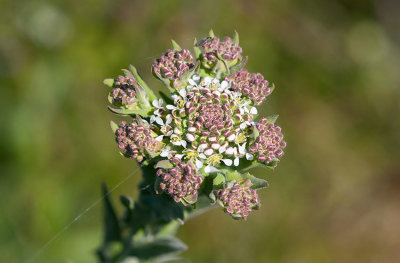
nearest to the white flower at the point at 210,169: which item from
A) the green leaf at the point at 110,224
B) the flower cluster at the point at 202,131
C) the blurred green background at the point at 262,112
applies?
the flower cluster at the point at 202,131

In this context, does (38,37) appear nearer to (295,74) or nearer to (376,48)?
(295,74)

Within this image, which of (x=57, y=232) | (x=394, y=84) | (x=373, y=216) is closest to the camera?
(x=57, y=232)

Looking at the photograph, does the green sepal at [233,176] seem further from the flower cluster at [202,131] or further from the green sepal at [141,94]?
the green sepal at [141,94]

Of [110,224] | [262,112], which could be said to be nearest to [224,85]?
[110,224]

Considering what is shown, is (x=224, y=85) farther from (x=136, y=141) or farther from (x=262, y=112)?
(x=262, y=112)

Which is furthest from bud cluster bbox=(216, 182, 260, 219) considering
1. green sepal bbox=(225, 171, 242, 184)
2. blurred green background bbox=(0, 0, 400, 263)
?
blurred green background bbox=(0, 0, 400, 263)

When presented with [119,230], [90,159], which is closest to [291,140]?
[90,159]
